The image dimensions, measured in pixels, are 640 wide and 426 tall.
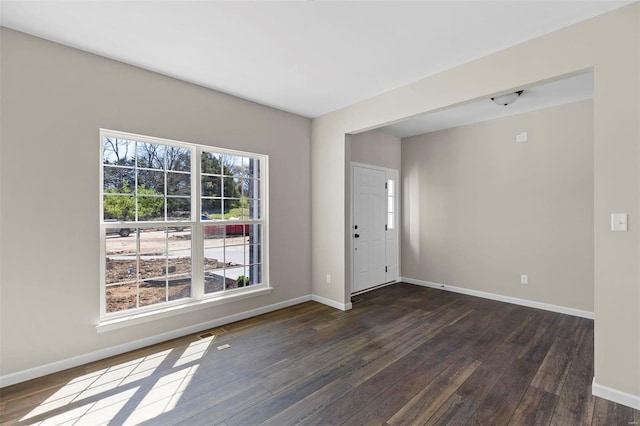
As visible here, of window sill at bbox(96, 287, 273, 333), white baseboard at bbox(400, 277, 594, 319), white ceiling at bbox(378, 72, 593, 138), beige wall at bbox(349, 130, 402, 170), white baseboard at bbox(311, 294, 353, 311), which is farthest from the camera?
beige wall at bbox(349, 130, 402, 170)

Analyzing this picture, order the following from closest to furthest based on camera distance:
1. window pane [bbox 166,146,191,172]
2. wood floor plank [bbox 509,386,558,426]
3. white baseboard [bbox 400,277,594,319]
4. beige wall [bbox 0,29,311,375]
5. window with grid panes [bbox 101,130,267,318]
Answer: wood floor plank [bbox 509,386,558,426] → beige wall [bbox 0,29,311,375] → window with grid panes [bbox 101,130,267,318] → window pane [bbox 166,146,191,172] → white baseboard [bbox 400,277,594,319]

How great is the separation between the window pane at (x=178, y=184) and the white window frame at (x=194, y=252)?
54 millimetres

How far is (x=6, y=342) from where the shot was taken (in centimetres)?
232

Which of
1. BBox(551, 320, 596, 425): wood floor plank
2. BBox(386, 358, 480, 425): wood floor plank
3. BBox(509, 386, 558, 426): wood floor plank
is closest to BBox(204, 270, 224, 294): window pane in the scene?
BBox(386, 358, 480, 425): wood floor plank

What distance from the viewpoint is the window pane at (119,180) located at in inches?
113

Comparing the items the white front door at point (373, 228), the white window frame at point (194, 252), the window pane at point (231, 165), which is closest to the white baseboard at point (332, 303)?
the white front door at point (373, 228)

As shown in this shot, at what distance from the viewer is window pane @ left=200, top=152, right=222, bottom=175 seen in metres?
3.50

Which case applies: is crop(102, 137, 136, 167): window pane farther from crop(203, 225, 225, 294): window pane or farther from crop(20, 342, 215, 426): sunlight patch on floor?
crop(20, 342, 215, 426): sunlight patch on floor

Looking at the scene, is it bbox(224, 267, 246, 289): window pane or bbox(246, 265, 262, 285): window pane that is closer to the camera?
bbox(224, 267, 246, 289): window pane

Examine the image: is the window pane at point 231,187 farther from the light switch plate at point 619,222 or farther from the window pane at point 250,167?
the light switch plate at point 619,222

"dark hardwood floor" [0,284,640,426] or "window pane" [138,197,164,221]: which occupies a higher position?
"window pane" [138,197,164,221]

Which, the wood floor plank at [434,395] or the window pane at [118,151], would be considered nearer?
the wood floor plank at [434,395]

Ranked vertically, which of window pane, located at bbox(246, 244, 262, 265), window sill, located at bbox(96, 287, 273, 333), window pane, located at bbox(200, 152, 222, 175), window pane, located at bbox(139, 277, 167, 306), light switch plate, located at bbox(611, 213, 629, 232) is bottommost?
window sill, located at bbox(96, 287, 273, 333)

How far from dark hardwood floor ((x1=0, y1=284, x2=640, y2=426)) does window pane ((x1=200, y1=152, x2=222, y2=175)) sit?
1901 mm
